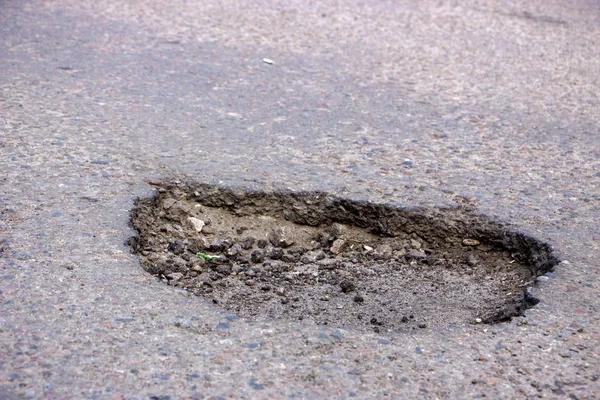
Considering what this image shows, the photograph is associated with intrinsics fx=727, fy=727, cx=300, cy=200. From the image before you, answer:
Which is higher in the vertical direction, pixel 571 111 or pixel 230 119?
pixel 571 111

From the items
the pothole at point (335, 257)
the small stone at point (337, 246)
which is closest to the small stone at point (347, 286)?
the pothole at point (335, 257)

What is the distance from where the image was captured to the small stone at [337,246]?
11.1 ft

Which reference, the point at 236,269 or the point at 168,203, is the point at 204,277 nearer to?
the point at 236,269

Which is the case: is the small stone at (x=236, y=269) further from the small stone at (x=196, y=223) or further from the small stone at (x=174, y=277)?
the small stone at (x=196, y=223)

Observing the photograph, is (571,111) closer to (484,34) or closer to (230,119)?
(484,34)

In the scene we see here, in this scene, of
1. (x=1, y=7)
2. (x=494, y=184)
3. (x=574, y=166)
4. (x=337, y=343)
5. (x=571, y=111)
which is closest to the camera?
(x=337, y=343)

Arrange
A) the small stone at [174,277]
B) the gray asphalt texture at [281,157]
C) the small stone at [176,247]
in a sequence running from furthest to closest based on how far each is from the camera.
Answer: the small stone at [176,247]
the small stone at [174,277]
the gray asphalt texture at [281,157]

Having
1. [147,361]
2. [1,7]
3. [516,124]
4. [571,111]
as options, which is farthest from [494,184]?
[1,7]

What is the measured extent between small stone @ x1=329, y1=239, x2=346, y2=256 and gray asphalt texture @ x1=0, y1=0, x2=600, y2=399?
255 mm

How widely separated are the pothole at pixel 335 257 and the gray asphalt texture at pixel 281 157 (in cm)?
11

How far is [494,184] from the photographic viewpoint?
3.75 metres

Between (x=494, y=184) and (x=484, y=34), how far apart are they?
2.85 metres

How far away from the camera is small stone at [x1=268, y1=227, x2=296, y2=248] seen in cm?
342

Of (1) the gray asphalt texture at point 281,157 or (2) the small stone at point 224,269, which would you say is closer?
(1) the gray asphalt texture at point 281,157
